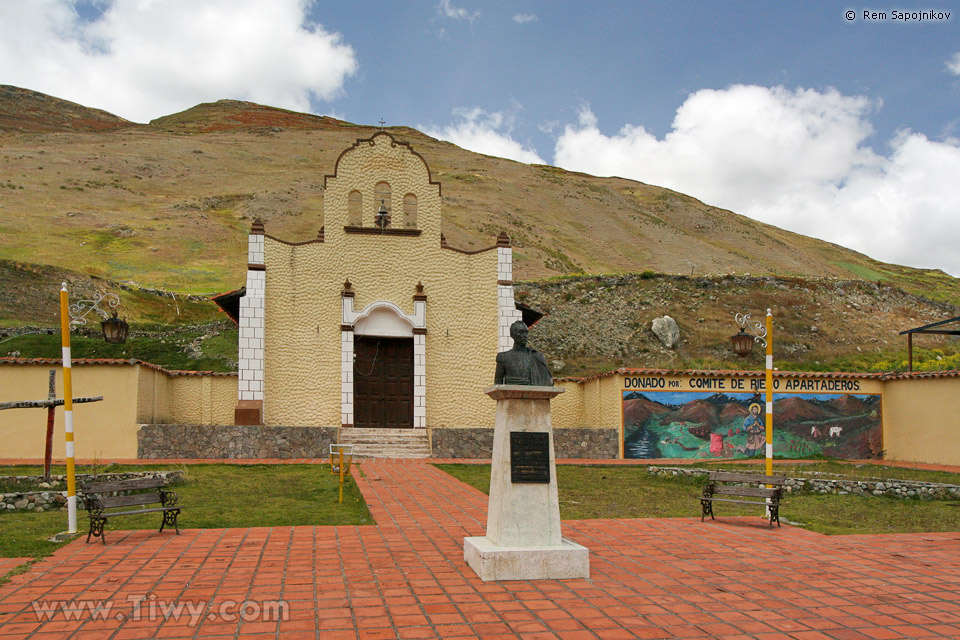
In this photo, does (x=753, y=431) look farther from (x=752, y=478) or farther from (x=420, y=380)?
(x=752, y=478)

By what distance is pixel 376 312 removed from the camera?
67.4 ft

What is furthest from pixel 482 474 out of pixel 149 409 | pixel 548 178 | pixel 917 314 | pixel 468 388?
pixel 548 178

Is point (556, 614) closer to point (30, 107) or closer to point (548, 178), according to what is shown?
point (548, 178)

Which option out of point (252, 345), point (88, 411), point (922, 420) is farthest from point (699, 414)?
point (88, 411)

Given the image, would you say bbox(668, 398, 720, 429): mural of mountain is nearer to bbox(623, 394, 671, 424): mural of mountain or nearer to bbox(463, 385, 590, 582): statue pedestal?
bbox(623, 394, 671, 424): mural of mountain

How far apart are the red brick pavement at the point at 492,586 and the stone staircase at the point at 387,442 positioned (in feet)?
31.3

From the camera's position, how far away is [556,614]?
555cm

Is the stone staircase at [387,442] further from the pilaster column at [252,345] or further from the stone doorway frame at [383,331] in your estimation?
the pilaster column at [252,345]

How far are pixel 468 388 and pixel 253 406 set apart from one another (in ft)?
19.4

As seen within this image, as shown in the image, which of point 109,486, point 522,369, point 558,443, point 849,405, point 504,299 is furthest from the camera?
point 504,299

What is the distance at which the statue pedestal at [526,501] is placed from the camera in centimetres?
Answer: 656

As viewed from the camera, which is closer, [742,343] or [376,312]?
[742,343]

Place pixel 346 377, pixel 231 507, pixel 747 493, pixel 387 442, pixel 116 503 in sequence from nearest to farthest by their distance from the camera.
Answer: pixel 116 503, pixel 747 493, pixel 231 507, pixel 387 442, pixel 346 377

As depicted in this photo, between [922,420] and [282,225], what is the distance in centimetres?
5748
